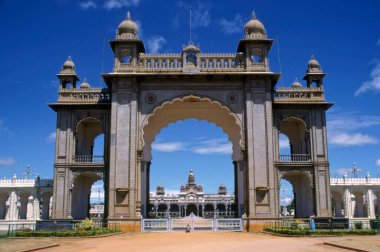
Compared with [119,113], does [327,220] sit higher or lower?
lower

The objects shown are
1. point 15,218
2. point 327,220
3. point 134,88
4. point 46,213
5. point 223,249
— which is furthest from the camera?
point 15,218

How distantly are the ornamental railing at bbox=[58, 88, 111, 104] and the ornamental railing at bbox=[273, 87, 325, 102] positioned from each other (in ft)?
41.7

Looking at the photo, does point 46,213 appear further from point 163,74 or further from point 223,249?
point 223,249

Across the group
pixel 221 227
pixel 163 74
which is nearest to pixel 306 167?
pixel 221 227

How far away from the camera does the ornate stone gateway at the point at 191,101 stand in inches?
1239

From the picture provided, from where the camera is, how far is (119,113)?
32406mm

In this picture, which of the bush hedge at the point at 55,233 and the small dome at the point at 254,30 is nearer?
the bush hedge at the point at 55,233

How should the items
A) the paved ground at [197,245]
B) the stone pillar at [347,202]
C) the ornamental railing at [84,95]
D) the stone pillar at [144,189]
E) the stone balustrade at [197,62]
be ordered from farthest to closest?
the stone pillar at [347,202] < the stone pillar at [144,189] < the ornamental railing at [84,95] < the stone balustrade at [197,62] < the paved ground at [197,245]

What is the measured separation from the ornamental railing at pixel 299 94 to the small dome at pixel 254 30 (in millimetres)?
4324

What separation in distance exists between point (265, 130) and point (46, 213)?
2367 cm

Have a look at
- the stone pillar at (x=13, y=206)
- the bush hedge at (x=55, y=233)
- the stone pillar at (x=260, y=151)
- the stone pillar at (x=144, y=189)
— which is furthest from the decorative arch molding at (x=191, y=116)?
the stone pillar at (x=13, y=206)

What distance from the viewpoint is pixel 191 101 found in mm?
34125

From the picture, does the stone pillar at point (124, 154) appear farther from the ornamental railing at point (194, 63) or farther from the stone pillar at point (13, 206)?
the stone pillar at point (13, 206)

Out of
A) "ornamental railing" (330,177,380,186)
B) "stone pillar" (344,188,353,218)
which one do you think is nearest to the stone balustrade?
"ornamental railing" (330,177,380,186)
